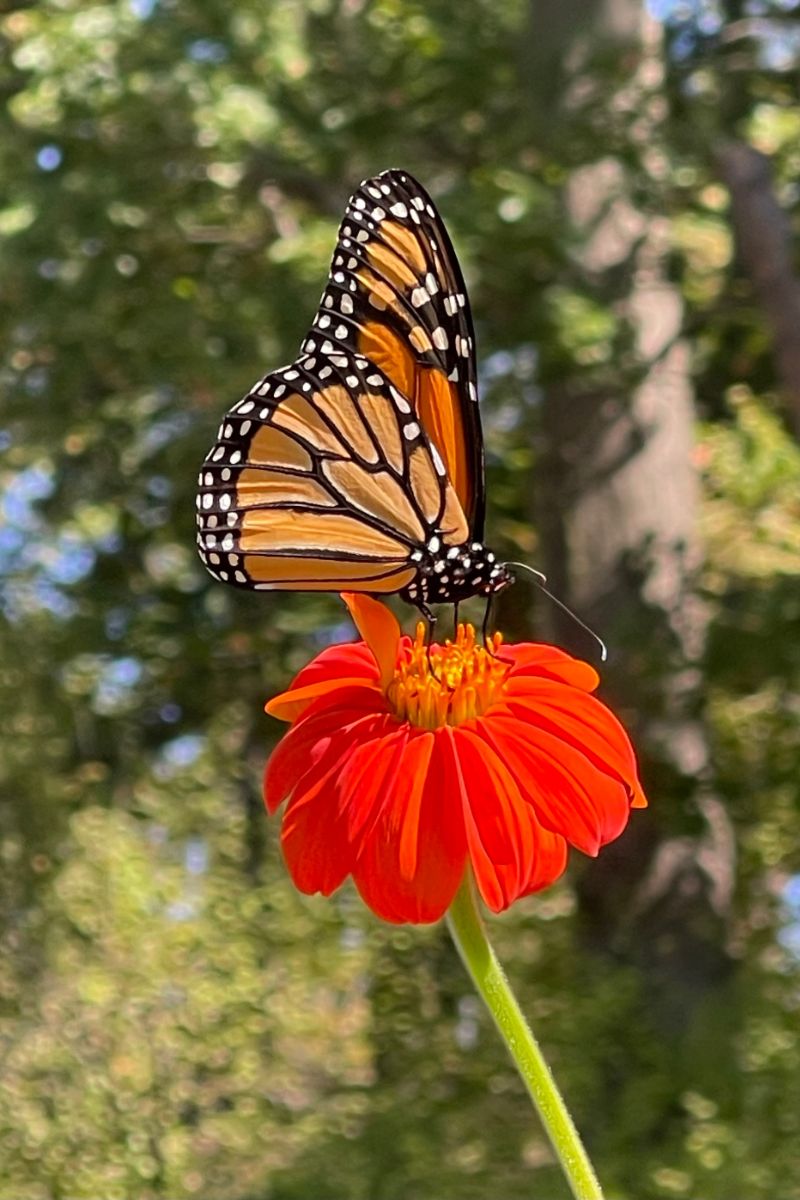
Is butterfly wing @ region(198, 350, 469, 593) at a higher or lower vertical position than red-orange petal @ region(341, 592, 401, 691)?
higher

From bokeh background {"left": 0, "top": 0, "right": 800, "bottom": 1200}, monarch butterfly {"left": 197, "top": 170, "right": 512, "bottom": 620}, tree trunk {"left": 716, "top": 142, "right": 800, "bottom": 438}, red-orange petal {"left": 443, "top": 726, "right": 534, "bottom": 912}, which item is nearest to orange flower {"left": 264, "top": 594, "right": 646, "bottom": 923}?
red-orange petal {"left": 443, "top": 726, "right": 534, "bottom": 912}

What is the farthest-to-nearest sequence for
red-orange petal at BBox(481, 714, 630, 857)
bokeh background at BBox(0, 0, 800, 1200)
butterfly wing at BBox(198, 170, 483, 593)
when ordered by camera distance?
bokeh background at BBox(0, 0, 800, 1200) < butterfly wing at BBox(198, 170, 483, 593) < red-orange petal at BBox(481, 714, 630, 857)

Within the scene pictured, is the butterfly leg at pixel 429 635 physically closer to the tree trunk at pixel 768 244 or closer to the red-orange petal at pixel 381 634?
the red-orange petal at pixel 381 634

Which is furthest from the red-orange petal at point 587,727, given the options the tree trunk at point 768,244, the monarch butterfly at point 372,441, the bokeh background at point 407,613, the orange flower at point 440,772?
the tree trunk at point 768,244

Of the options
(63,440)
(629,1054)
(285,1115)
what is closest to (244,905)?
(285,1115)

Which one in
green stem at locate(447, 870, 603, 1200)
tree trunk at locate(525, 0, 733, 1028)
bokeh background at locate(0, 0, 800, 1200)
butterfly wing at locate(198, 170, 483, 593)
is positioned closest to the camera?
green stem at locate(447, 870, 603, 1200)

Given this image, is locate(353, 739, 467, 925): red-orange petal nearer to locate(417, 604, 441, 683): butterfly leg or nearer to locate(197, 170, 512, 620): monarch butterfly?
locate(417, 604, 441, 683): butterfly leg

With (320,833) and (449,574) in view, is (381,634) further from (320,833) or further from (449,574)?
(449,574)

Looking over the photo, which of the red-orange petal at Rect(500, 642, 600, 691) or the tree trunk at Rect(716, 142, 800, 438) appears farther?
the tree trunk at Rect(716, 142, 800, 438)
